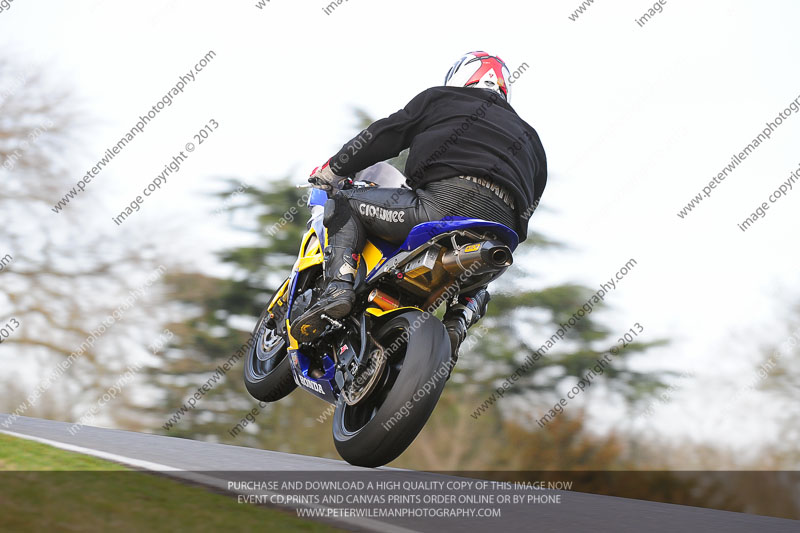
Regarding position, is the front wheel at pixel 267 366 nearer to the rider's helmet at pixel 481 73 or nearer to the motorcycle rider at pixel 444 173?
the motorcycle rider at pixel 444 173

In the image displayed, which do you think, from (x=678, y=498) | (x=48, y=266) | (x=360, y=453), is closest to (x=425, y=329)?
(x=360, y=453)

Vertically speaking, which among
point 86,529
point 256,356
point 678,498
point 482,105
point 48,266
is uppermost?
point 482,105

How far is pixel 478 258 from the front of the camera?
350 centimetres

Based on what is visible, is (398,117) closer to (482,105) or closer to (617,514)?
(482,105)

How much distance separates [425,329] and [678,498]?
4239 millimetres

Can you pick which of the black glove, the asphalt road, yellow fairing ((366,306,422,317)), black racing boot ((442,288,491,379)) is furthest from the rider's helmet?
the asphalt road

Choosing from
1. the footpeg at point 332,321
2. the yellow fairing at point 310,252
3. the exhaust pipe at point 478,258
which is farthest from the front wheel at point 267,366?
the exhaust pipe at point 478,258

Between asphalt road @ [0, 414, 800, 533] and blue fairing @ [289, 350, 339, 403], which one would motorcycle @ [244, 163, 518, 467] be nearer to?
blue fairing @ [289, 350, 339, 403]

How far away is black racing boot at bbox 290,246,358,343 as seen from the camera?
3.98 meters

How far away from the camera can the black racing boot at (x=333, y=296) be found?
13.1 feet

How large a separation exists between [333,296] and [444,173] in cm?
88

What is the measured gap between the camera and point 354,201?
4.19 m

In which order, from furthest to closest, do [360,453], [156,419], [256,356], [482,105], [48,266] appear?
1. [48,266]
2. [156,419]
3. [256,356]
4. [482,105]
5. [360,453]

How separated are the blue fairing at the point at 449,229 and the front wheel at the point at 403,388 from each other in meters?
0.37
